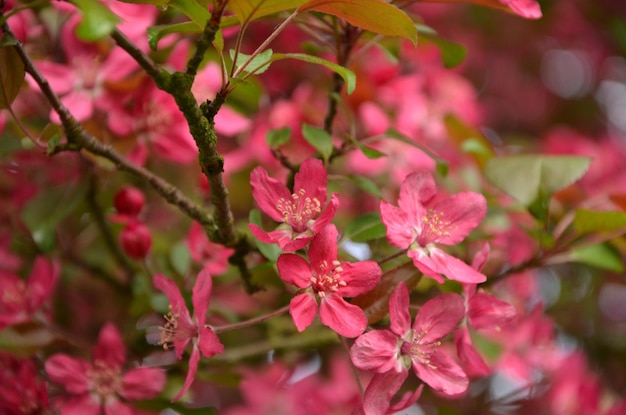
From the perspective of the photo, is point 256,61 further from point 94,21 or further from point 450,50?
point 450,50

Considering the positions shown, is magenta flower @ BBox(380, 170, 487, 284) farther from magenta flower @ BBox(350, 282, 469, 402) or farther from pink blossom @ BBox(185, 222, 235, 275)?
pink blossom @ BBox(185, 222, 235, 275)

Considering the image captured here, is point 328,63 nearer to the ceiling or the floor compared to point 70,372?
nearer to the ceiling

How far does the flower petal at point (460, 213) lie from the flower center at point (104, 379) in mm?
453

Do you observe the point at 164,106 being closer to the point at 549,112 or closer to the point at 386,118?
the point at 386,118

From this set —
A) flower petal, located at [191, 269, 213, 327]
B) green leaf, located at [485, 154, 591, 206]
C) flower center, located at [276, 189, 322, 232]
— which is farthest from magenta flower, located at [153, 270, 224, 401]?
green leaf, located at [485, 154, 591, 206]

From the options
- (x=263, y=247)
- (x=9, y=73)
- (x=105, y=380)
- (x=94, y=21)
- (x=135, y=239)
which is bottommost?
(x=105, y=380)

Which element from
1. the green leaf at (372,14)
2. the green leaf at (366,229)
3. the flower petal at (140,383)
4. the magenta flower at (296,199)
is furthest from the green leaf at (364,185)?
the flower petal at (140,383)

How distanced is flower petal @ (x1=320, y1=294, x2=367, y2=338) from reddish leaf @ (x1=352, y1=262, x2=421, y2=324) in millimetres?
48

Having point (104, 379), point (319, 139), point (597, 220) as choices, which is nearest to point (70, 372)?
point (104, 379)

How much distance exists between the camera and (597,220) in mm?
908

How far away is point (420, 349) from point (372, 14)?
0.33 m

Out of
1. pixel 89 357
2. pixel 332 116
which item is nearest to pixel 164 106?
pixel 332 116

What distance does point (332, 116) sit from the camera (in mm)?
857

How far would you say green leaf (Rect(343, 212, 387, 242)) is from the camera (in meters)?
0.76
